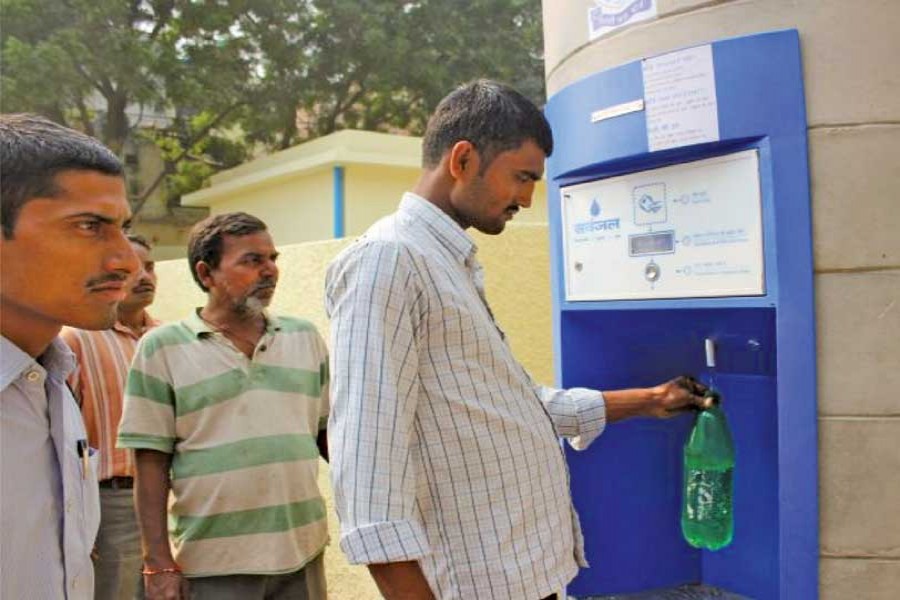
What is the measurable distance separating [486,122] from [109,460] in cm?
195

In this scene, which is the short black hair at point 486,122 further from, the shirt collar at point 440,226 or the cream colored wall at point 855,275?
the cream colored wall at point 855,275

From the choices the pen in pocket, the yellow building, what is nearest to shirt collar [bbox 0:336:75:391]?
the pen in pocket

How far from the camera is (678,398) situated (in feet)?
6.71

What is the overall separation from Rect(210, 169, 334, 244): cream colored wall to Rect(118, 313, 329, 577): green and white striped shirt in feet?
25.8

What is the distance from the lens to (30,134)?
1.21 meters

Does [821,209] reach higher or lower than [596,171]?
lower

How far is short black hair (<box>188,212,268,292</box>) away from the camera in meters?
2.53

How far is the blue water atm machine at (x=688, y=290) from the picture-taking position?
64.1 inches

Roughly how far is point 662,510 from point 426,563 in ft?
3.48

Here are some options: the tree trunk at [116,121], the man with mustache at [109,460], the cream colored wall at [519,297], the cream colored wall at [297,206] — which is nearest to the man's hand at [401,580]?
the man with mustache at [109,460]

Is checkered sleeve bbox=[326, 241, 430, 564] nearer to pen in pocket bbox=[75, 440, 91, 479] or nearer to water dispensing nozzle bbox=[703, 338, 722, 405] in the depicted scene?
pen in pocket bbox=[75, 440, 91, 479]

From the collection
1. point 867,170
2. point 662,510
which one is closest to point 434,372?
point 867,170

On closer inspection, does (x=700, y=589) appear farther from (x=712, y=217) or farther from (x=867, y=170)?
(x=867, y=170)

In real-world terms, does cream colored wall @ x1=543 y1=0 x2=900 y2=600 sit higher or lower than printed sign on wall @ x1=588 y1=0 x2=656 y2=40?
lower
